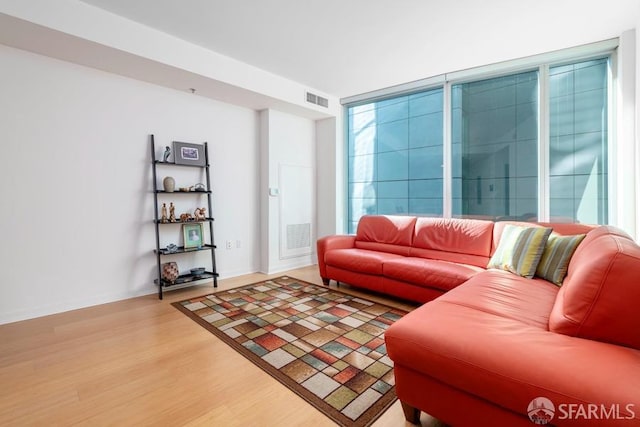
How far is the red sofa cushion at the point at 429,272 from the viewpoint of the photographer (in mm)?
2742

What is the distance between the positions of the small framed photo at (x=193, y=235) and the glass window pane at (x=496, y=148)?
10.6 feet

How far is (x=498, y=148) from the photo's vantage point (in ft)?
12.1

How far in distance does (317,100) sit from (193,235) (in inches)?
101

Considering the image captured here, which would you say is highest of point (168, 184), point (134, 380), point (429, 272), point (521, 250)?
point (168, 184)

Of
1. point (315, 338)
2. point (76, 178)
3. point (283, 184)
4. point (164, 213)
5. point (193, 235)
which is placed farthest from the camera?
point (283, 184)

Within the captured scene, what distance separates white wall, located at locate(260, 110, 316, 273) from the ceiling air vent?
0.45 m

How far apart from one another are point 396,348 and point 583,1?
3067 mm

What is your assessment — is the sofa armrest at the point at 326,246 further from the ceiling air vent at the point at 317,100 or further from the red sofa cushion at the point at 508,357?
the red sofa cushion at the point at 508,357

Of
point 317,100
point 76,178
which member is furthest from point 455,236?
point 76,178

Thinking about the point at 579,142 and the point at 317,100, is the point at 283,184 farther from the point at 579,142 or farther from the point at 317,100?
the point at 579,142

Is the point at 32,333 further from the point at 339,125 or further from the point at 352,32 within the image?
the point at 339,125

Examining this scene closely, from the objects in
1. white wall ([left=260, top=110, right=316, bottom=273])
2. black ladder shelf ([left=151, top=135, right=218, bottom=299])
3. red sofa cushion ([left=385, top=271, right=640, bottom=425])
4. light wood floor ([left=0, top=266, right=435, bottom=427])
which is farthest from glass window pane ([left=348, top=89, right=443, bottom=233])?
light wood floor ([left=0, top=266, right=435, bottom=427])

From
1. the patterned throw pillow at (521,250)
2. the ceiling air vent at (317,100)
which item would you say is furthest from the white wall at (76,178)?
the patterned throw pillow at (521,250)

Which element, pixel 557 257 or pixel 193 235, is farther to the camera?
pixel 193 235
